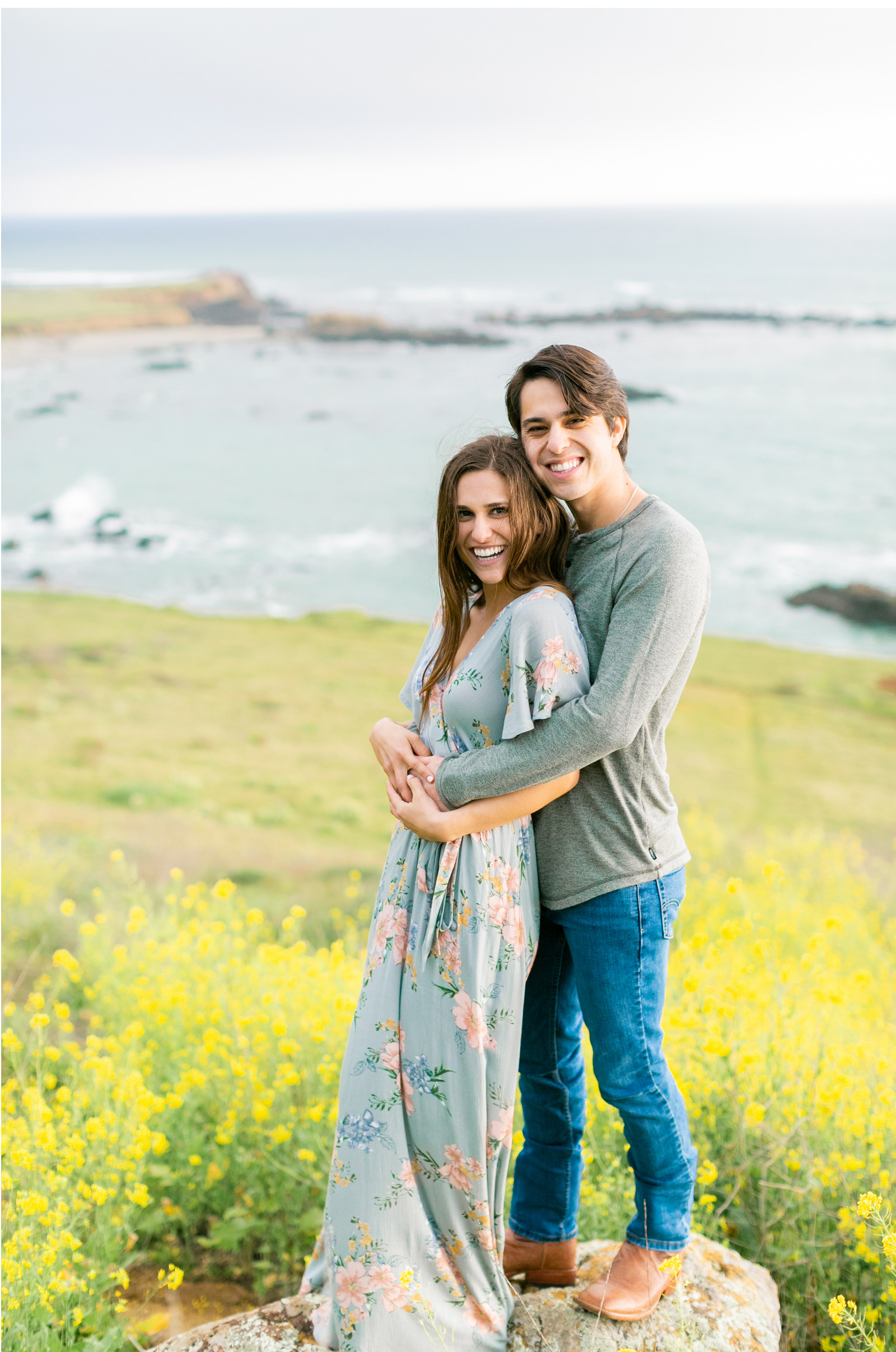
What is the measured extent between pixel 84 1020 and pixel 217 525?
1165 inches

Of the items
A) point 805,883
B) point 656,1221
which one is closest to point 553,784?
point 656,1221

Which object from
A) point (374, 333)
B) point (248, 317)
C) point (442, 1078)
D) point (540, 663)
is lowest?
point (442, 1078)

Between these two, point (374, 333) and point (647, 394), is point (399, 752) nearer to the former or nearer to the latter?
point (647, 394)

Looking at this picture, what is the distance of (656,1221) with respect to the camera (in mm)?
1944

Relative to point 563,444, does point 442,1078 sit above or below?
below

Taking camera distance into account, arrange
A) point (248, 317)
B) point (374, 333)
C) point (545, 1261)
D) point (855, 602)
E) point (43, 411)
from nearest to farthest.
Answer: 1. point (545, 1261)
2. point (855, 602)
3. point (43, 411)
4. point (374, 333)
5. point (248, 317)

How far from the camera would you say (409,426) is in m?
34.4

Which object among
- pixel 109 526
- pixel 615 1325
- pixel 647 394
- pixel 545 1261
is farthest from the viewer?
pixel 647 394

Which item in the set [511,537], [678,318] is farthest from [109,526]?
[511,537]

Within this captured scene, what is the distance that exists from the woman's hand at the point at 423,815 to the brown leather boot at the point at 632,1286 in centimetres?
94

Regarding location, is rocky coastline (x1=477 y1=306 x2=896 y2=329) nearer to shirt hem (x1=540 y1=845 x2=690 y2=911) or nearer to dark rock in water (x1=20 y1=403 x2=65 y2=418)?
dark rock in water (x1=20 y1=403 x2=65 y2=418)

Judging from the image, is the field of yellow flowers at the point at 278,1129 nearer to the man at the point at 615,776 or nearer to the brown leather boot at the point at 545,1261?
the brown leather boot at the point at 545,1261

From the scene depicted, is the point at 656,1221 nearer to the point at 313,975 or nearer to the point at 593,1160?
the point at 593,1160

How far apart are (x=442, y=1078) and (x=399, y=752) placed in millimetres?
634
